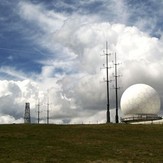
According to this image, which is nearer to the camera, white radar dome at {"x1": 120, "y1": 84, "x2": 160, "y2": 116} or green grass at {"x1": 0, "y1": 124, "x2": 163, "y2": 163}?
green grass at {"x1": 0, "y1": 124, "x2": 163, "y2": 163}

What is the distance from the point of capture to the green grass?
32.2 meters

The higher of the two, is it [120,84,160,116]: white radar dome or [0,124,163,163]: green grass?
[120,84,160,116]: white radar dome

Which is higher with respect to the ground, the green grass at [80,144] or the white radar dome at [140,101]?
the white radar dome at [140,101]

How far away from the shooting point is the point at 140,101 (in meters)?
84.4

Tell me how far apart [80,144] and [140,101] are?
4790 cm

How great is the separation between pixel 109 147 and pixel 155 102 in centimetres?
5044

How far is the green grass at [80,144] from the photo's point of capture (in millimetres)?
32219

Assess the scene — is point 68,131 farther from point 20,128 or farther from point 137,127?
point 137,127

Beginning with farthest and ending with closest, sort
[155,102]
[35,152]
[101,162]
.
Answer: [155,102] → [35,152] → [101,162]

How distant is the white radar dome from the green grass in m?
31.6

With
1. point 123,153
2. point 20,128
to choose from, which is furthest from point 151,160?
point 20,128

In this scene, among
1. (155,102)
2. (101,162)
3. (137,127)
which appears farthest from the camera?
(155,102)

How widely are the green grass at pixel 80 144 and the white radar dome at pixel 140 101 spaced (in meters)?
31.6

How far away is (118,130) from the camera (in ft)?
165
